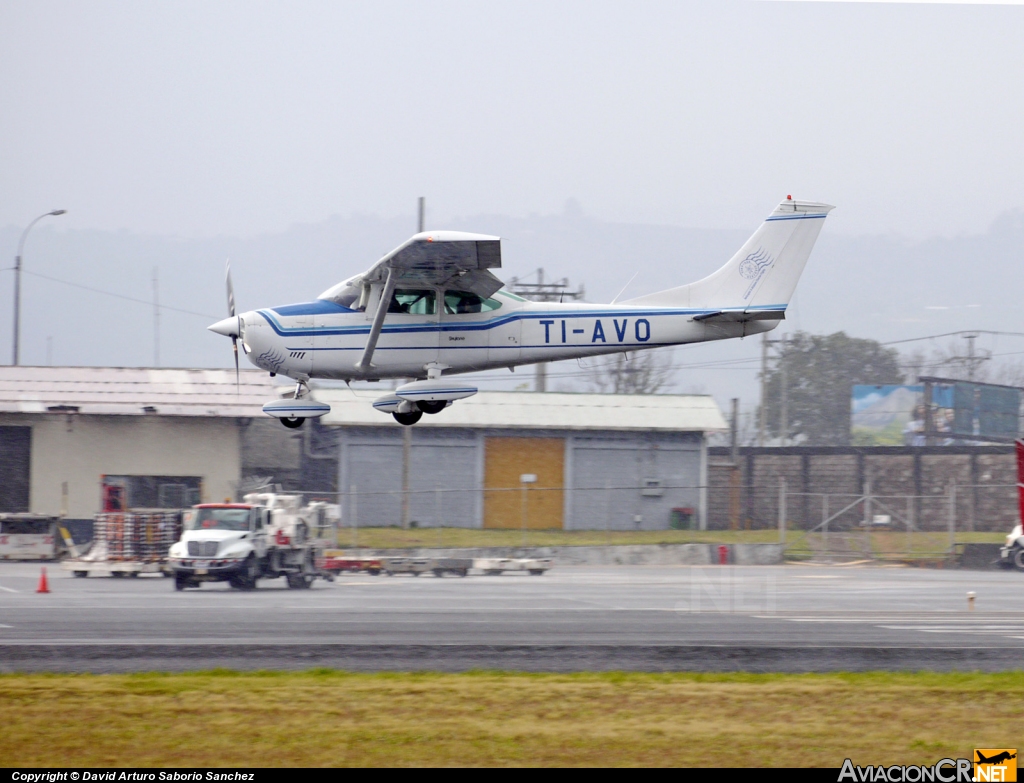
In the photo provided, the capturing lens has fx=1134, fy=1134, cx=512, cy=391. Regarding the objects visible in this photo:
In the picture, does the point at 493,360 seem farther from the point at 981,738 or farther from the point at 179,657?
the point at 981,738

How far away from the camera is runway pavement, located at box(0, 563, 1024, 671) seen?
14.5 metres

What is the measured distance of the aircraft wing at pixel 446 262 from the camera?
14117 mm

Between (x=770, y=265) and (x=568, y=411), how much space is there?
24181 mm

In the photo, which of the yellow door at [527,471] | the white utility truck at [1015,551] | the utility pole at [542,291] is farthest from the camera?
the utility pole at [542,291]

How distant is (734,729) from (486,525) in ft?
89.0

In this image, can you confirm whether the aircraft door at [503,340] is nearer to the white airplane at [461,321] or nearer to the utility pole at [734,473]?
the white airplane at [461,321]

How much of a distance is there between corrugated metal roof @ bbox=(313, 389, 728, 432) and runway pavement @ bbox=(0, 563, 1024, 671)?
36.4 ft

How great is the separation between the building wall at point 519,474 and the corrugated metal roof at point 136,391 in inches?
200

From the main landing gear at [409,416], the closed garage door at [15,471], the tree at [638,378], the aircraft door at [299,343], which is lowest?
the closed garage door at [15,471]

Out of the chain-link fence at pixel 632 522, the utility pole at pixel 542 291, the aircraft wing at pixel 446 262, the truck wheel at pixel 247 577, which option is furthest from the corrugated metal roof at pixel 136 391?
the aircraft wing at pixel 446 262

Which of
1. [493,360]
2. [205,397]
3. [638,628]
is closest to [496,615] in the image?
[638,628]

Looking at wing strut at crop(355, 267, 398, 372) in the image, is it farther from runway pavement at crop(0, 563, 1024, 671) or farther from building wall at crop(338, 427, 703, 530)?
building wall at crop(338, 427, 703, 530)

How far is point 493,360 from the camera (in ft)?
52.7

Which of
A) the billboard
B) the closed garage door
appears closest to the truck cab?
the closed garage door
